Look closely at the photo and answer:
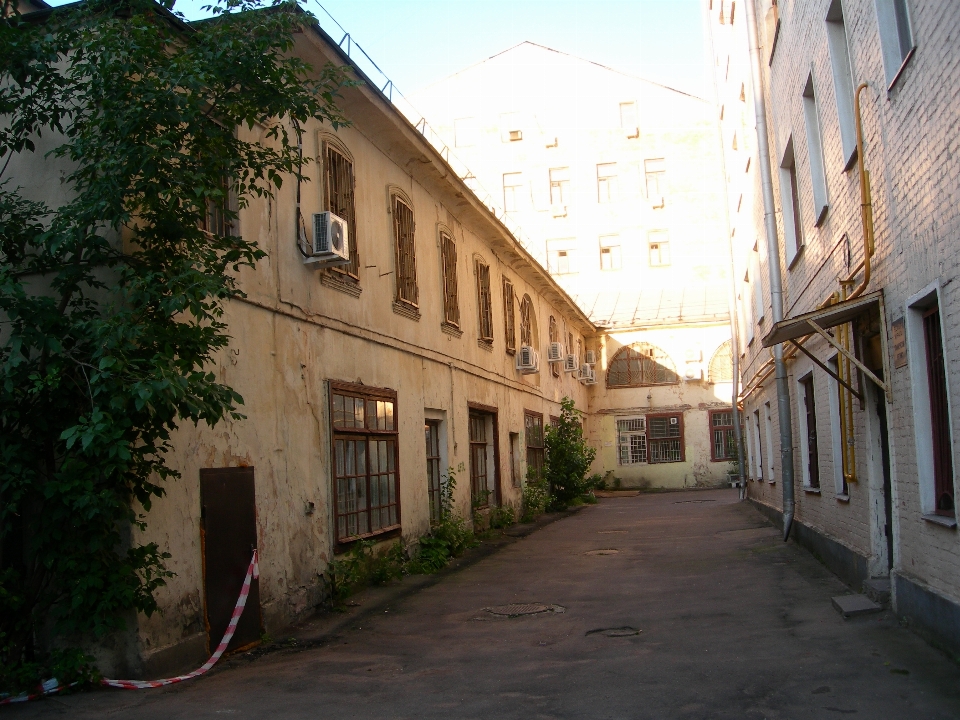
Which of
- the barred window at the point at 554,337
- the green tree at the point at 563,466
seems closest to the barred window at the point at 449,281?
the green tree at the point at 563,466

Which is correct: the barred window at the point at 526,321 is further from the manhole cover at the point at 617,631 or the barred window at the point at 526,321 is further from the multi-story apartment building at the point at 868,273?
A: the manhole cover at the point at 617,631

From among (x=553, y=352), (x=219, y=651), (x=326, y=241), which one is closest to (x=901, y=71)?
(x=326, y=241)

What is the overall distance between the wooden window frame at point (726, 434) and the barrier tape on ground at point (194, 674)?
25184mm

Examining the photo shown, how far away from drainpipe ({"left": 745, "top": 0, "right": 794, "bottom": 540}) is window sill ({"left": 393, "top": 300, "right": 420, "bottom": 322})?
5.23m

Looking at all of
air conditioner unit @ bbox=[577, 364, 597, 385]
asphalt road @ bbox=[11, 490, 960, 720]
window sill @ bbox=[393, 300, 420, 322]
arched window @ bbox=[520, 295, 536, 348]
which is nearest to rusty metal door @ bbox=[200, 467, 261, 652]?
asphalt road @ bbox=[11, 490, 960, 720]

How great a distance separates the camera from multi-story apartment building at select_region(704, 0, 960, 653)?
5.87 metres

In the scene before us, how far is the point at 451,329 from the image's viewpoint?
14.5 meters

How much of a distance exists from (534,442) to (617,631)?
528 inches

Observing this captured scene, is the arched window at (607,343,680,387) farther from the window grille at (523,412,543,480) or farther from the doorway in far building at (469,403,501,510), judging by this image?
the doorway in far building at (469,403,501,510)

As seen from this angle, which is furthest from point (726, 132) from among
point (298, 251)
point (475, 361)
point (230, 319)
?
point (230, 319)

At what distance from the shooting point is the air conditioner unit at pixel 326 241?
9.20 metres

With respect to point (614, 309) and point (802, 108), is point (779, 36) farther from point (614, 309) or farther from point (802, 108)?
point (614, 309)

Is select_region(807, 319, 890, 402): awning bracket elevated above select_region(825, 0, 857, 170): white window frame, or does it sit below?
below

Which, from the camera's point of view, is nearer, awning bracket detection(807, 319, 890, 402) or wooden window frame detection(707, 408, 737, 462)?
awning bracket detection(807, 319, 890, 402)
